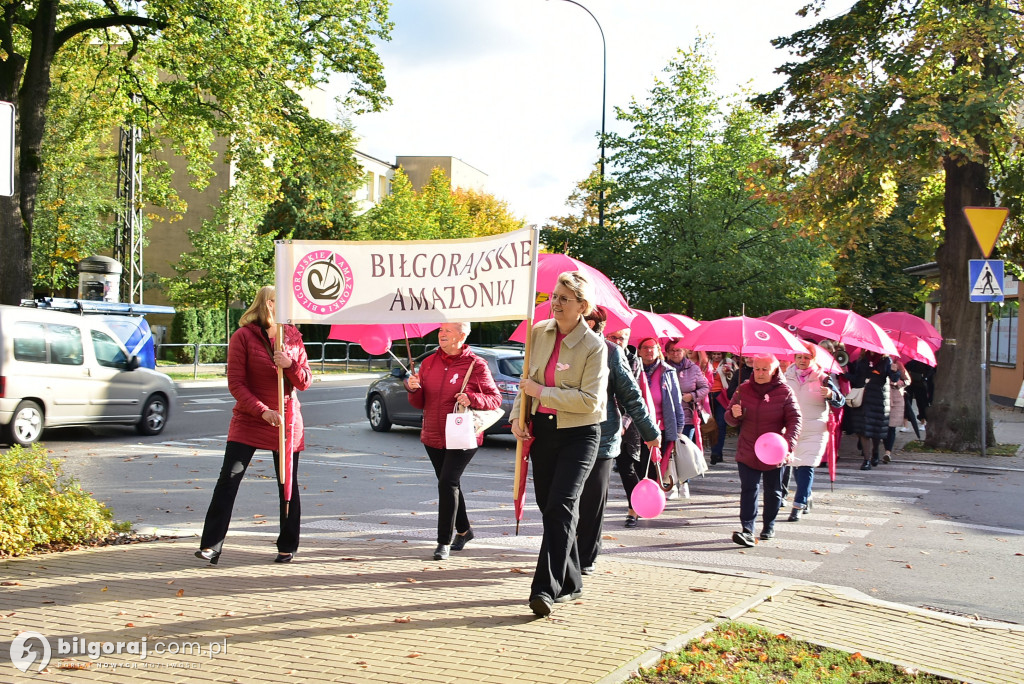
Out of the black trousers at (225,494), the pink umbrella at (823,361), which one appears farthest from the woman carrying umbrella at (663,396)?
the black trousers at (225,494)

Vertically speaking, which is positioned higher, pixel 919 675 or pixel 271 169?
pixel 271 169

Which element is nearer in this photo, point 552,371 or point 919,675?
point 919,675

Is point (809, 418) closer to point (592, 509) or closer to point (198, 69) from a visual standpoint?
point (592, 509)

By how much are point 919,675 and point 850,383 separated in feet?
34.0

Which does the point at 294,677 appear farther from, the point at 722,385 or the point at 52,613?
the point at 722,385

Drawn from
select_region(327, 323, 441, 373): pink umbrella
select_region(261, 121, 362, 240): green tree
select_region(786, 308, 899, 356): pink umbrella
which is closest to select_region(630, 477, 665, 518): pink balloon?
select_region(327, 323, 441, 373): pink umbrella

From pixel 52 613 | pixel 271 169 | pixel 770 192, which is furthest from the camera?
pixel 271 169

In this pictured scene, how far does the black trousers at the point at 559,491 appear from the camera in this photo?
548cm

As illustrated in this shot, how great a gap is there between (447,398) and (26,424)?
30.0 feet

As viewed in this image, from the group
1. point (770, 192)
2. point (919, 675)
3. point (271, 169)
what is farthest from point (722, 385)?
point (271, 169)

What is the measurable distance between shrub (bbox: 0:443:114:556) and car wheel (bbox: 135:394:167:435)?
865cm

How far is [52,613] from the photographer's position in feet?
17.0

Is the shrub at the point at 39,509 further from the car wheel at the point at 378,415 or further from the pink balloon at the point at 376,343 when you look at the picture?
the car wheel at the point at 378,415
